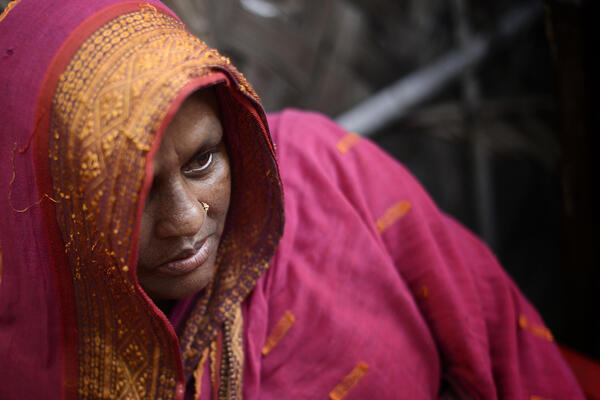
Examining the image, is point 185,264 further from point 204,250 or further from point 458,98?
point 458,98

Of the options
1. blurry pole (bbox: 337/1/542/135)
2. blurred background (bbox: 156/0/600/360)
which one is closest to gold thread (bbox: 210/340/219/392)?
blurred background (bbox: 156/0/600/360)

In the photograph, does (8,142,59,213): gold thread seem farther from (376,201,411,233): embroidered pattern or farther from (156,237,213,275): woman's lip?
(376,201,411,233): embroidered pattern

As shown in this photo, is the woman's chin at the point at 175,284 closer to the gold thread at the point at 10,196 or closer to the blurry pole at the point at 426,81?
the gold thread at the point at 10,196

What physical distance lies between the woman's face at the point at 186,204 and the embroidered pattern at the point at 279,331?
0.73 feet

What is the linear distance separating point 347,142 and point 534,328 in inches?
24.2

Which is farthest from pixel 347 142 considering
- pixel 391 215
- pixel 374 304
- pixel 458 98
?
pixel 458 98

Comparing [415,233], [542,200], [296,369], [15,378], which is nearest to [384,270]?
[415,233]

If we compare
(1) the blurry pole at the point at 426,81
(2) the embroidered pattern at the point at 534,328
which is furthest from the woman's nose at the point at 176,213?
(1) the blurry pole at the point at 426,81

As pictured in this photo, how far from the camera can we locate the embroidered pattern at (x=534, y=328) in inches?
44.7

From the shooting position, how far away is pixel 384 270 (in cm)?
107

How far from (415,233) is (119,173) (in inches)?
27.0

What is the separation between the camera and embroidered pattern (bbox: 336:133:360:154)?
3.97 feet

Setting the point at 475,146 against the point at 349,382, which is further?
the point at 475,146

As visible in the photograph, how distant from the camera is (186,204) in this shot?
0.74 metres
